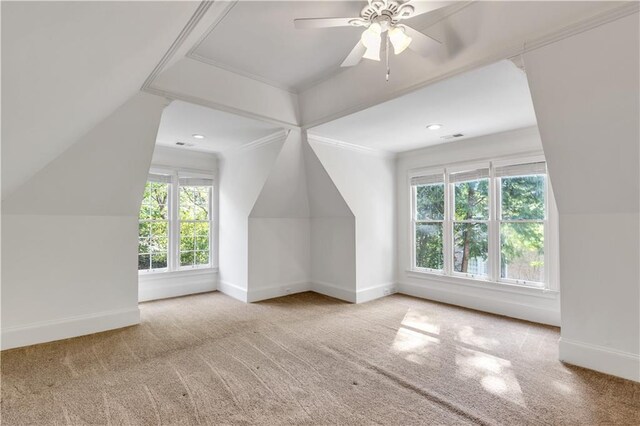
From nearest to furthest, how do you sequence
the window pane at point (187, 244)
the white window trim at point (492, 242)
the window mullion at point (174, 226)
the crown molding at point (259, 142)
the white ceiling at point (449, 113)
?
1. the white ceiling at point (449, 113)
2. the white window trim at point (492, 242)
3. the crown molding at point (259, 142)
4. the window mullion at point (174, 226)
5. the window pane at point (187, 244)

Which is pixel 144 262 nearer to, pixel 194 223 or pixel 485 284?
pixel 194 223

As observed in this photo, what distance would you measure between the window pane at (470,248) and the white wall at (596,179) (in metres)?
1.63

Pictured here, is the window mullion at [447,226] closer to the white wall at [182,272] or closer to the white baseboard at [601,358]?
the white baseboard at [601,358]

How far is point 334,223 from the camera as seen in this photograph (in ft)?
16.3

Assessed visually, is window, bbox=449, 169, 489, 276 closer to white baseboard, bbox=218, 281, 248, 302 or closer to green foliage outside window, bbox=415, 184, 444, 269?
green foliage outside window, bbox=415, 184, 444, 269

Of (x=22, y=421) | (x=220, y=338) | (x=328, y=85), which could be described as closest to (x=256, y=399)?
(x=220, y=338)

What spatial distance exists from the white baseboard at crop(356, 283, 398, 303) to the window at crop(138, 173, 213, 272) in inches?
104

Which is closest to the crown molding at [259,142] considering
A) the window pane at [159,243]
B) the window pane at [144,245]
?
the window pane at [159,243]

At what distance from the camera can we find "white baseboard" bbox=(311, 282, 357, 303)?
4.68 metres

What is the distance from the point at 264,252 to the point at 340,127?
2256 mm

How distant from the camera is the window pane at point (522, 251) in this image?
150 inches

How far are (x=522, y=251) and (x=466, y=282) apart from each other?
846 millimetres

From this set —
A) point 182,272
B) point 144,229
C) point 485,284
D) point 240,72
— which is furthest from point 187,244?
point 485,284

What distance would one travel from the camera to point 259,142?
4.45 m
